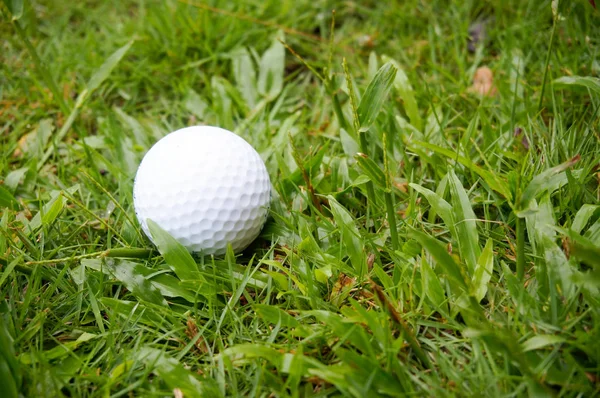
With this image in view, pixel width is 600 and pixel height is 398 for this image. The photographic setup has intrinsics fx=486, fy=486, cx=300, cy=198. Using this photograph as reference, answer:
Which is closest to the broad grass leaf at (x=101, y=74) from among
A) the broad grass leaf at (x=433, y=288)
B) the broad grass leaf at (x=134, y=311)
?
the broad grass leaf at (x=134, y=311)

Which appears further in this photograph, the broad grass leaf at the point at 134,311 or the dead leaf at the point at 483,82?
the dead leaf at the point at 483,82

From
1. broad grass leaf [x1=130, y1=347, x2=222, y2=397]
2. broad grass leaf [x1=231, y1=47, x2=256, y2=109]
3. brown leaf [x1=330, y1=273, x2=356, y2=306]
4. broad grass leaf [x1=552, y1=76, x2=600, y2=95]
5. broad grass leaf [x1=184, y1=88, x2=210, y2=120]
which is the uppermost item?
broad grass leaf [x1=552, y1=76, x2=600, y2=95]

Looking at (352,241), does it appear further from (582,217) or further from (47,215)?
(47,215)

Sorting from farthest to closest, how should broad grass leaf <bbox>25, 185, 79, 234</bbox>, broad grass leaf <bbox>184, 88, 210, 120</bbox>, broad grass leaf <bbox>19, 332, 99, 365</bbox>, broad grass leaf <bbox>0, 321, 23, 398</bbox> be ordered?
1. broad grass leaf <bbox>184, 88, 210, 120</bbox>
2. broad grass leaf <bbox>25, 185, 79, 234</bbox>
3. broad grass leaf <bbox>19, 332, 99, 365</bbox>
4. broad grass leaf <bbox>0, 321, 23, 398</bbox>

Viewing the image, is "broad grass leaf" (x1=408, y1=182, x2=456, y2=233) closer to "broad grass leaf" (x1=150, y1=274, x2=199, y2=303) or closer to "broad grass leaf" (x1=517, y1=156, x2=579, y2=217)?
"broad grass leaf" (x1=517, y1=156, x2=579, y2=217)

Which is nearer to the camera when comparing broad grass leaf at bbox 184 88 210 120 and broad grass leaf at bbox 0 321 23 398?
broad grass leaf at bbox 0 321 23 398

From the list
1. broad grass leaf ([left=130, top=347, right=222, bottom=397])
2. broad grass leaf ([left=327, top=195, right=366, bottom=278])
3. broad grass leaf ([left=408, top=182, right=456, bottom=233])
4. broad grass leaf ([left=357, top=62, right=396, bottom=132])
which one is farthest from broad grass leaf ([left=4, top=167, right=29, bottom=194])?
broad grass leaf ([left=408, top=182, right=456, bottom=233])

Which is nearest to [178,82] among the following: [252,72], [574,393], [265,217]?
[252,72]

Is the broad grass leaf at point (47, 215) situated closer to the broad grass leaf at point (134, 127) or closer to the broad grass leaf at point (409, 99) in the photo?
the broad grass leaf at point (134, 127)
